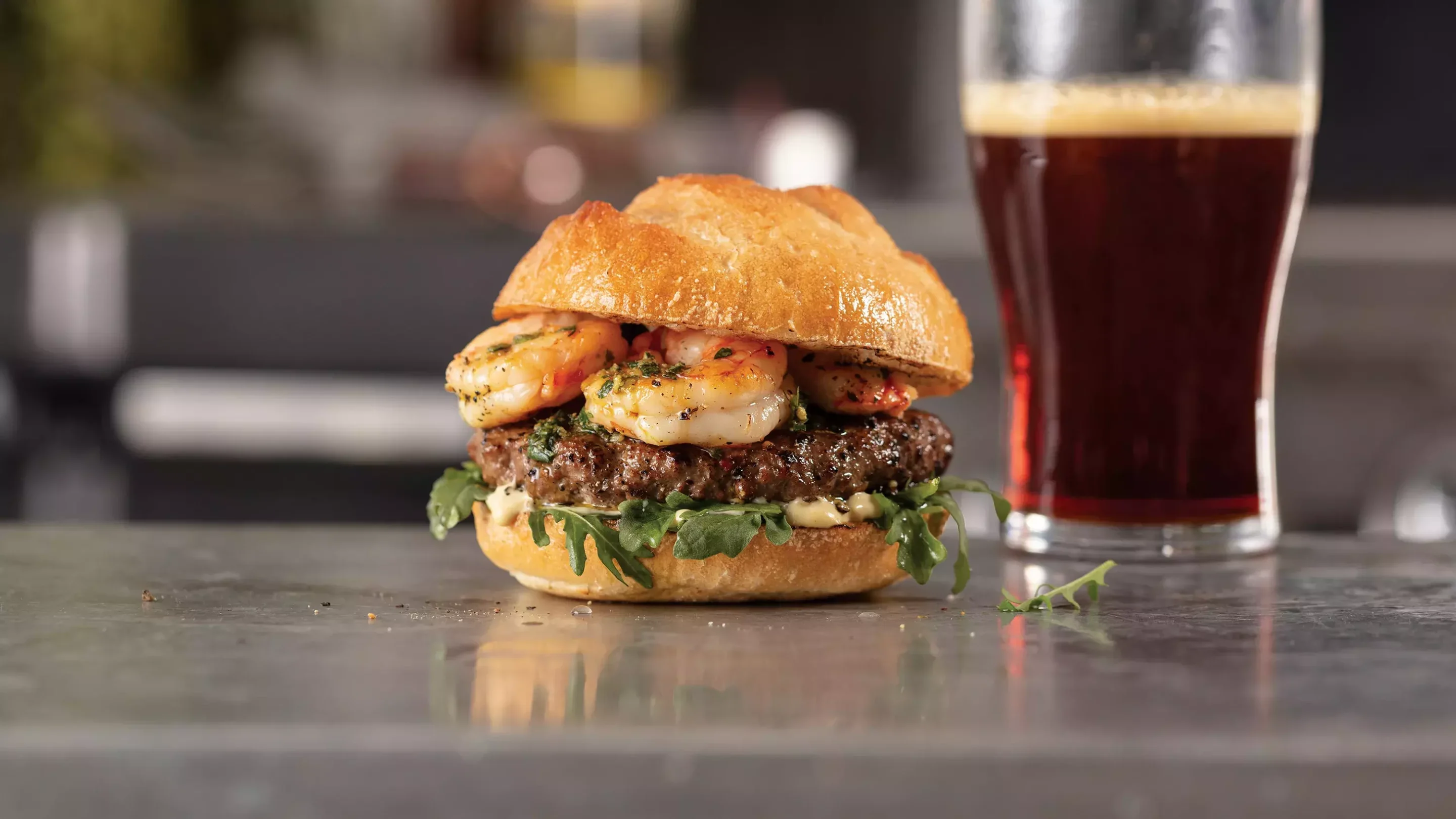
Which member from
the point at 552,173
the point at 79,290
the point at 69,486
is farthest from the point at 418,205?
the point at 69,486

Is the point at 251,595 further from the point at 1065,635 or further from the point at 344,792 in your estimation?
the point at 1065,635

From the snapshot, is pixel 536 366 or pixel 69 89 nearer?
pixel 536 366

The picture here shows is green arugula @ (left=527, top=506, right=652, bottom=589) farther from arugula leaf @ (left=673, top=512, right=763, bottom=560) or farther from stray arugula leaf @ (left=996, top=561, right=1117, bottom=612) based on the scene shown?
stray arugula leaf @ (left=996, top=561, right=1117, bottom=612)

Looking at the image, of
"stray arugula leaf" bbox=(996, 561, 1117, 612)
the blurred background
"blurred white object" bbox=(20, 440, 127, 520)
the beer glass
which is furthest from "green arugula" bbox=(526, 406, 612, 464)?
"blurred white object" bbox=(20, 440, 127, 520)

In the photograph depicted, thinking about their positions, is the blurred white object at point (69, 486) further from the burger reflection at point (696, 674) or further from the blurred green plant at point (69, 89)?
the burger reflection at point (696, 674)

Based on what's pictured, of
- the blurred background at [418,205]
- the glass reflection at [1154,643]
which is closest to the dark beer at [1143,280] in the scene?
the glass reflection at [1154,643]

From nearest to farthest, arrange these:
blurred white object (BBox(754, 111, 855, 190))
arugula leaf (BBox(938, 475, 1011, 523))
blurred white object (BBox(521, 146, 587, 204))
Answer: arugula leaf (BBox(938, 475, 1011, 523)), blurred white object (BBox(521, 146, 587, 204)), blurred white object (BBox(754, 111, 855, 190))

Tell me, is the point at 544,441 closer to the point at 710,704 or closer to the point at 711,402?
the point at 711,402
